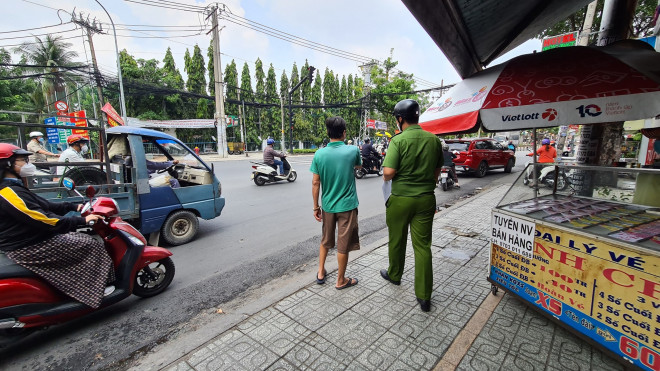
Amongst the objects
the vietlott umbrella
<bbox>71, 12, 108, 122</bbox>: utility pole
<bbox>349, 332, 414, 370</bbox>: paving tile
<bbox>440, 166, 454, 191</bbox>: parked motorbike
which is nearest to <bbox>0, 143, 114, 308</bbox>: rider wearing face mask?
<bbox>349, 332, 414, 370</bbox>: paving tile

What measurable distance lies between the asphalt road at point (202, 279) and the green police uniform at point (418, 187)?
1724mm

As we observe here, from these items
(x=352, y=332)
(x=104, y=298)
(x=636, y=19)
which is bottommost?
(x=352, y=332)

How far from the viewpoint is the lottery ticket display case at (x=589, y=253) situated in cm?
175

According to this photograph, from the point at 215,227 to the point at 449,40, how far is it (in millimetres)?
4989

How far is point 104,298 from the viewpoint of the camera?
2.56 meters

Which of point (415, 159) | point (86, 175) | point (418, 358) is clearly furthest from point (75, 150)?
point (418, 358)

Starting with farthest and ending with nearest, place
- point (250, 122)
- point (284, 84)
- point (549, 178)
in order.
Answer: point (284, 84) < point (250, 122) < point (549, 178)

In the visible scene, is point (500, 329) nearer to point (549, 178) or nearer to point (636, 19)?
point (549, 178)

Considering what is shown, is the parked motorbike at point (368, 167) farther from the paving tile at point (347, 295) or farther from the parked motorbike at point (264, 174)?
the paving tile at point (347, 295)

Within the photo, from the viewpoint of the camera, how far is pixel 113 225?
8.98 ft

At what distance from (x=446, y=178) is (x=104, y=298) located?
869 centimetres

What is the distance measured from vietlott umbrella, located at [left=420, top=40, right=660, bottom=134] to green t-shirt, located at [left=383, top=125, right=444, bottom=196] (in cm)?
34

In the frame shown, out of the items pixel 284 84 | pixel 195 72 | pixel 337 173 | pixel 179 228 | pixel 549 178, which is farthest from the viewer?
pixel 284 84

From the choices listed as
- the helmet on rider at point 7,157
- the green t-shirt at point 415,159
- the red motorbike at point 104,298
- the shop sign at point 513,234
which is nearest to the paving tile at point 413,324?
the shop sign at point 513,234
